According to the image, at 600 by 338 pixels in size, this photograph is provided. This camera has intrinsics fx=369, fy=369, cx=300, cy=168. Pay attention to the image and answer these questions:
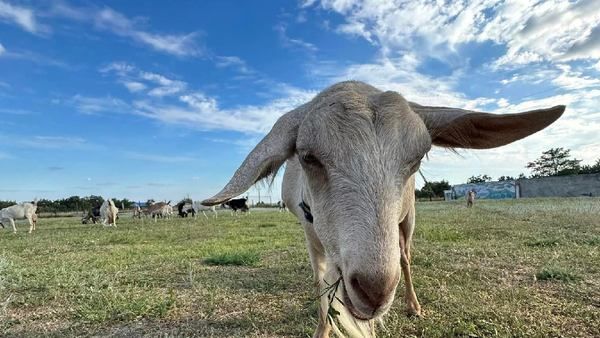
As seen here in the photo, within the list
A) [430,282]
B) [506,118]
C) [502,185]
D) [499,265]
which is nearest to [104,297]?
[430,282]

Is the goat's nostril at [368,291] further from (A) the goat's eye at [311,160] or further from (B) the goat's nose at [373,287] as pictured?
(A) the goat's eye at [311,160]

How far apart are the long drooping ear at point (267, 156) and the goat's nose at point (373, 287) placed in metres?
0.84

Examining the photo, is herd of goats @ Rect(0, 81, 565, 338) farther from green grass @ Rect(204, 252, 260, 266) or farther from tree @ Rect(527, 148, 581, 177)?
tree @ Rect(527, 148, 581, 177)

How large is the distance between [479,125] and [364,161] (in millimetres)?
1105

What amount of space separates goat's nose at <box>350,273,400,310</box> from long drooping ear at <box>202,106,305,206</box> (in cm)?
84

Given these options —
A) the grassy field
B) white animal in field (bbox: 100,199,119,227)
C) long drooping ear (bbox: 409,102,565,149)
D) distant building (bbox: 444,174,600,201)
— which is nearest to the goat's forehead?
long drooping ear (bbox: 409,102,565,149)

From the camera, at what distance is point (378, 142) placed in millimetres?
2123

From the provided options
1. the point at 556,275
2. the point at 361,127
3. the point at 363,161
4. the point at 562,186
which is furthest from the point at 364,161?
the point at 562,186

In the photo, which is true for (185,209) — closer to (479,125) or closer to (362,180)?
(479,125)

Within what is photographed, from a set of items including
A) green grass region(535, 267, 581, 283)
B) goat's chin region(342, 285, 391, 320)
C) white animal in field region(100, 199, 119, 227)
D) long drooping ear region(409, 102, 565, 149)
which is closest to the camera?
goat's chin region(342, 285, 391, 320)

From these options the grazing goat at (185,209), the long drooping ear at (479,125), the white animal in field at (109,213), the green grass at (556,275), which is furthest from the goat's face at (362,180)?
the grazing goat at (185,209)

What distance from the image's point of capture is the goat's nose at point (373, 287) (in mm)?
1705

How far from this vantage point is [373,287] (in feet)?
5.63

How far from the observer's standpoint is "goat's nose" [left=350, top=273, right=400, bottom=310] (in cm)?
171
